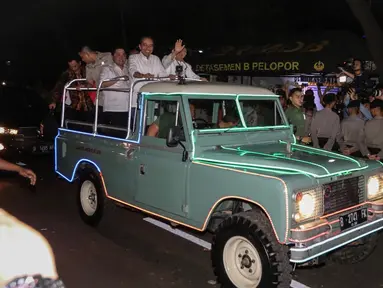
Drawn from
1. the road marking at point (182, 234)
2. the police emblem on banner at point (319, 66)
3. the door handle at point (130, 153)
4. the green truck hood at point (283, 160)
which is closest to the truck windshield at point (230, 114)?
the green truck hood at point (283, 160)

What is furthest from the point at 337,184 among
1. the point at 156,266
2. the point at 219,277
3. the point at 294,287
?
the point at 156,266

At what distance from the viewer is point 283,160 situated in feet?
13.6

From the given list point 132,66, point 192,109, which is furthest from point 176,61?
point 192,109

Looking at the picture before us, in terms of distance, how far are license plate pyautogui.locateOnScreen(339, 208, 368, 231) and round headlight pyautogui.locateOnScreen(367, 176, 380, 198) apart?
0.26 metres

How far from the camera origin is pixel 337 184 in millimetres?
3975

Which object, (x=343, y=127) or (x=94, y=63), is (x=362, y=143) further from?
(x=94, y=63)

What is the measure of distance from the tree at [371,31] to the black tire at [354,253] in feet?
21.9

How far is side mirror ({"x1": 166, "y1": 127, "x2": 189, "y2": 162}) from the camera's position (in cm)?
439

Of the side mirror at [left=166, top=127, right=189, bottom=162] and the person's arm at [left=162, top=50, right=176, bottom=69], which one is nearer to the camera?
the side mirror at [left=166, top=127, right=189, bottom=162]

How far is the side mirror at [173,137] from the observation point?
172 inches

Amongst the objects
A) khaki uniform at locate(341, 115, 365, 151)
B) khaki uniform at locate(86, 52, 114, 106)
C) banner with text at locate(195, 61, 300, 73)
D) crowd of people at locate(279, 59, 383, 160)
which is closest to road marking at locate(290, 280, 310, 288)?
crowd of people at locate(279, 59, 383, 160)

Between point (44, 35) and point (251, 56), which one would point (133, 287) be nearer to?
point (251, 56)

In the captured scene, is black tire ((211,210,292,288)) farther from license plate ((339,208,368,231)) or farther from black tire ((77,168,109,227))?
black tire ((77,168,109,227))

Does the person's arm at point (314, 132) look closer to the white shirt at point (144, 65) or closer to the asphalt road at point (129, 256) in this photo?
the asphalt road at point (129, 256)
